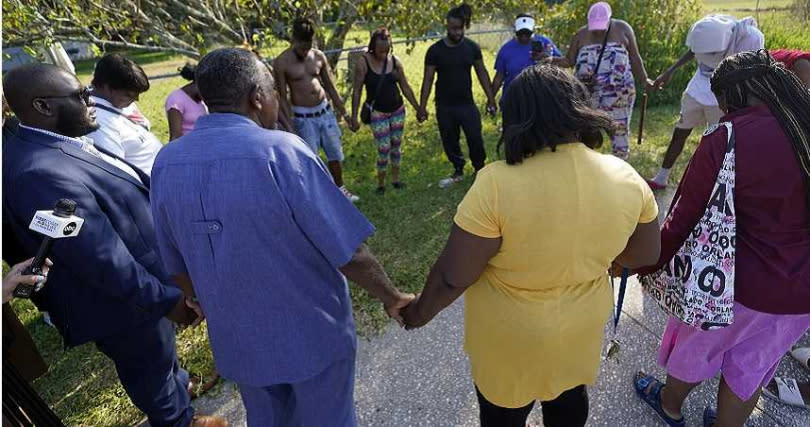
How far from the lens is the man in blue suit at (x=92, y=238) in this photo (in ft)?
5.92

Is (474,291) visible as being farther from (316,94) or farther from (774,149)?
(316,94)

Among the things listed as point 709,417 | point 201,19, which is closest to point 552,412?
point 709,417

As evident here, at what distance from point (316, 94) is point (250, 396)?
3.45m

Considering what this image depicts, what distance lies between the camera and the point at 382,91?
4.86 metres

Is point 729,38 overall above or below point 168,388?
above

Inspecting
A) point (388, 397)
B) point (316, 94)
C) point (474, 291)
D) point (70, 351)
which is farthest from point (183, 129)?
point (474, 291)


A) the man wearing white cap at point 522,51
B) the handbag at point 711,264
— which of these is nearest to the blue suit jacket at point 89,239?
the handbag at point 711,264

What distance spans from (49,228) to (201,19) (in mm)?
6054

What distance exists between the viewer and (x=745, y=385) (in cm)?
205

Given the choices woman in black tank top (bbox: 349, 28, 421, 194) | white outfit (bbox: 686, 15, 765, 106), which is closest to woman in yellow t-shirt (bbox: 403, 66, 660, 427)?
white outfit (bbox: 686, 15, 765, 106)

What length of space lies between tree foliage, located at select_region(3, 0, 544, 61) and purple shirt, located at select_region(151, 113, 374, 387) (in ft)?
15.2

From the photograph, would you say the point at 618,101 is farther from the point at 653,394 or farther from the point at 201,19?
the point at 201,19

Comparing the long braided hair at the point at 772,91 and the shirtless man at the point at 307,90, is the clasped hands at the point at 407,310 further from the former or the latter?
the shirtless man at the point at 307,90

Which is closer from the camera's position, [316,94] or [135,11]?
[316,94]
